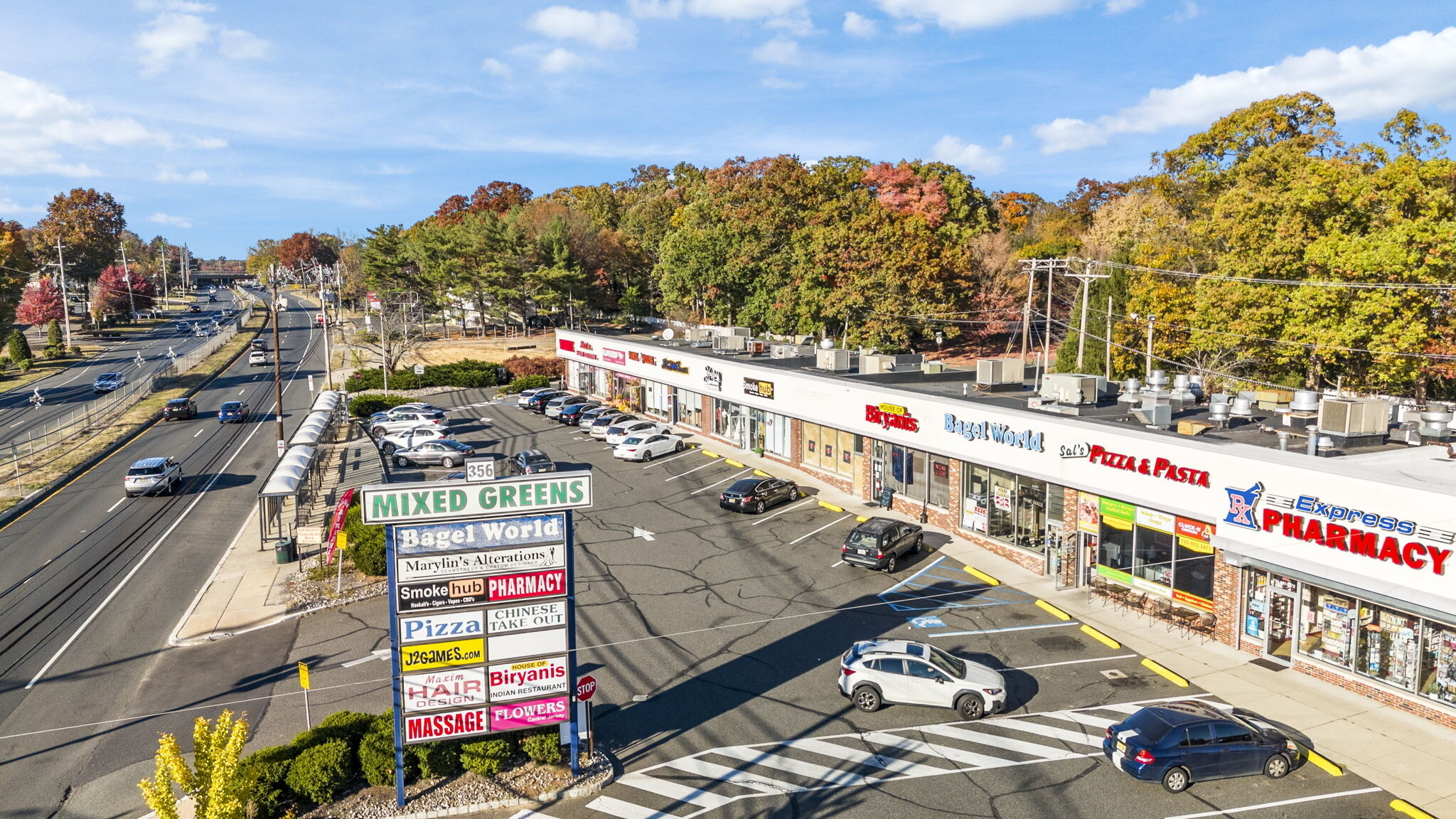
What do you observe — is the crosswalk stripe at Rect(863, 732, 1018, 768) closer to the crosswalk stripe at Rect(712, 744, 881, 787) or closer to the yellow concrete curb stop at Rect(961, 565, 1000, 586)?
the crosswalk stripe at Rect(712, 744, 881, 787)

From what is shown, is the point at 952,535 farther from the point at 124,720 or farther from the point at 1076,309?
the point at 1076,309

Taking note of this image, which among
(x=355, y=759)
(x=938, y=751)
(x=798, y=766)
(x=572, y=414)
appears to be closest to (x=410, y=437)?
(x=572, y=414)

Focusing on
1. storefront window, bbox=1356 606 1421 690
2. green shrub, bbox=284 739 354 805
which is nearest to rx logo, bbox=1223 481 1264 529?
storefront window, bbox=1356 606 1421 690

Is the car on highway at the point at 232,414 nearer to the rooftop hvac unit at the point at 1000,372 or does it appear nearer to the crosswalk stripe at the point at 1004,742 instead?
the rooftop hvac unit at the point at 1000,372

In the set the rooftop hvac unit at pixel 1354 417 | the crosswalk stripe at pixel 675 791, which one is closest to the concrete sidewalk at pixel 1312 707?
the rooftop hvac unit at pixel 1354 417

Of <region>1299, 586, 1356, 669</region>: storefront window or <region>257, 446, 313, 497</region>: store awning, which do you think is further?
<region>257, 446, 313, 497</region>: store awning
